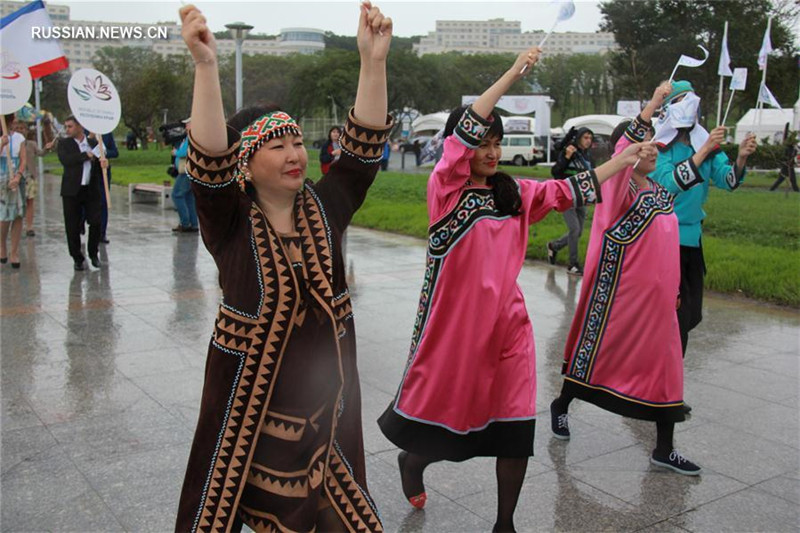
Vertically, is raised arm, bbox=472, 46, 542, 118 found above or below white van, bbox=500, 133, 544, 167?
above

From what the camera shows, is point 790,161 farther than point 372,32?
Yes

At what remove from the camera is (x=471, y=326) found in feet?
11.2

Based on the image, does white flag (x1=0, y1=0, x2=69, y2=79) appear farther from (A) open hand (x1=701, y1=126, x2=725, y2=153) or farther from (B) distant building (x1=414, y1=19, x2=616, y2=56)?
(B) distant building (x1=414, y1=19, x2=616, y2=56)

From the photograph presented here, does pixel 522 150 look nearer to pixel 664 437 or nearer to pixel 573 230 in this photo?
pixel 573 230

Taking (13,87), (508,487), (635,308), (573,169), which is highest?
(13,87)

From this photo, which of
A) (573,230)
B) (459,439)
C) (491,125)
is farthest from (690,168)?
(573,230)

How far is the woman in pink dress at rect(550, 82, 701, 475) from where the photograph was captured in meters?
4.16

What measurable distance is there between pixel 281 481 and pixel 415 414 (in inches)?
47.9

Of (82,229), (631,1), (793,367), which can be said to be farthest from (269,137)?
(631,1)

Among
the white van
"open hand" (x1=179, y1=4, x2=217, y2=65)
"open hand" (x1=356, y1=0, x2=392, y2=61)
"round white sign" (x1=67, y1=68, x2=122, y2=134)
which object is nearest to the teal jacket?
"open hand" (x1=356, y1=0, x2=392, y2=61)

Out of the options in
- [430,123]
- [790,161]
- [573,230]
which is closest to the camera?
[573,230]

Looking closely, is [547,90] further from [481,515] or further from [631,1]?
[481,515]

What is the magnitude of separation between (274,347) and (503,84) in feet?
5.00

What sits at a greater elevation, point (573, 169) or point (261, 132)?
point (261, 132)
